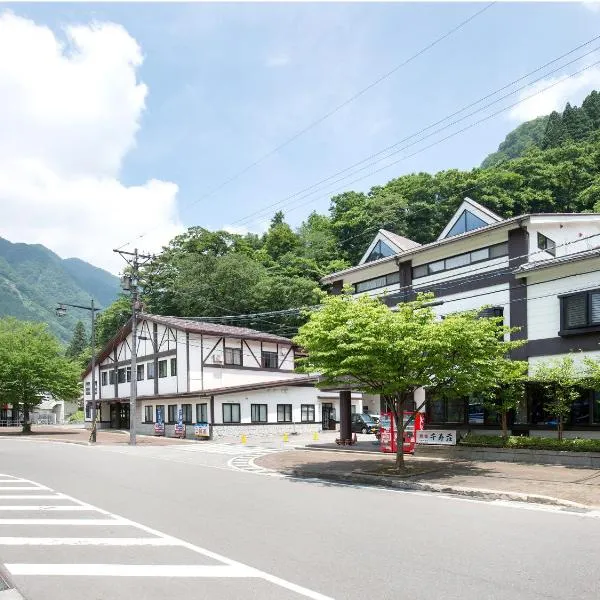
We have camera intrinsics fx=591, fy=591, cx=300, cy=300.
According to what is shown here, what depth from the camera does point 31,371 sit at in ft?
149

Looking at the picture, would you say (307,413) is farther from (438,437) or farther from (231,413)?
(438,437)

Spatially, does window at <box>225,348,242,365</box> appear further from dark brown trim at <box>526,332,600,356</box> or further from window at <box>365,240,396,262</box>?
dark brown trim at <box>526,332,600,356</box>

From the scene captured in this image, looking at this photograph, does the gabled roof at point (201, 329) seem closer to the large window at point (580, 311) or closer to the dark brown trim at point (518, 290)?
the dark brown trim at point (518, 290)

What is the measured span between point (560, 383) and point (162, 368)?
33.2 metres

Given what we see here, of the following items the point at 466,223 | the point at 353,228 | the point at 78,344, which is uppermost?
the point at 353,228

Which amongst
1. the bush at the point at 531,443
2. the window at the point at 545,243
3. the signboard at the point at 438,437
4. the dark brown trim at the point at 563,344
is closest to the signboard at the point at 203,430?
the signboard at the point at 438,437

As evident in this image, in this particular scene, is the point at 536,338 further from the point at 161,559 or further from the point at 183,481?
the point at 161,559

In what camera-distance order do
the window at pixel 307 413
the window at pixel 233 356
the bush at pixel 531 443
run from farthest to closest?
the window at pixel 233 356
the window at pixel 307 413
the bush at pixel 531 443

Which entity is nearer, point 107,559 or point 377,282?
point 107,559

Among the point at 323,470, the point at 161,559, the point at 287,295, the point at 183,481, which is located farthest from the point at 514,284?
the point at 287,295

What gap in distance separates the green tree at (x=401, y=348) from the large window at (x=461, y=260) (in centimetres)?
619

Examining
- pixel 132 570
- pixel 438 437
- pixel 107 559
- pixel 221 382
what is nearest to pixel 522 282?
pixel 438 437

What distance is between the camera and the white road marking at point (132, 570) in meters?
6.88

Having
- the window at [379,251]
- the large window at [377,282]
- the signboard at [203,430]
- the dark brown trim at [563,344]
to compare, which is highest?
the window at [379,251]
